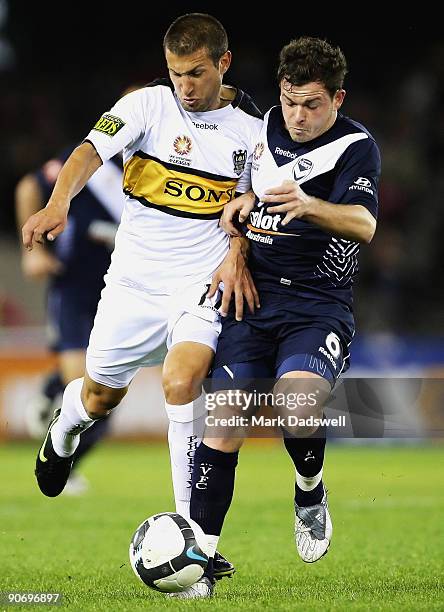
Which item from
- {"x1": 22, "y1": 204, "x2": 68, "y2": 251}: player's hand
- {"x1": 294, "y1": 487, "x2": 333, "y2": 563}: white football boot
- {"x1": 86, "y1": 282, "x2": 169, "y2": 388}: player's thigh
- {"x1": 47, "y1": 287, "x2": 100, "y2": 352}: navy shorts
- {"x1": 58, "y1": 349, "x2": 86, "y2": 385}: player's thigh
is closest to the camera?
{"x1": 22, "y1": 204, "x2": 68, "y2": 251}: player's hand

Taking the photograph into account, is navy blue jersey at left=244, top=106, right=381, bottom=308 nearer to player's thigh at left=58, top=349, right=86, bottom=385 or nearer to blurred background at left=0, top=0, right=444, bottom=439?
player's thigh at left=58, top=349, right=86, bottom=385

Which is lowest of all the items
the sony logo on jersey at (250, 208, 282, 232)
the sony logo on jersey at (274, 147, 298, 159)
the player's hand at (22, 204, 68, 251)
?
the sony logo on jersey at (250, 208, 282, 232)

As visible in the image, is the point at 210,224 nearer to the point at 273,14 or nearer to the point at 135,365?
the point at 135,365

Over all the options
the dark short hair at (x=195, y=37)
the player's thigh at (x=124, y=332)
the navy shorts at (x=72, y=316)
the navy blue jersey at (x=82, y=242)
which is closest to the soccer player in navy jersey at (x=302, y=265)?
Answer: the dark short hair at (x=195, y=37)

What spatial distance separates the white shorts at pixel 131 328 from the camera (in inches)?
214

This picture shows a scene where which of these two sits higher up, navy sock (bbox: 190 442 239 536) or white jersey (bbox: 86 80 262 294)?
white jersey (bbox: 86 80 262 294)

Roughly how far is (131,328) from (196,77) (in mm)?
1242

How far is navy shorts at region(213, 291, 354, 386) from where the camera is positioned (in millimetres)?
4883

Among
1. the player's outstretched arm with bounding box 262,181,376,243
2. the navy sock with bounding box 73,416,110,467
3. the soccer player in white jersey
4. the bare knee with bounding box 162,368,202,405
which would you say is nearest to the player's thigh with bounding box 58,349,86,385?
the navy sock with bounding box 73,416,110,467

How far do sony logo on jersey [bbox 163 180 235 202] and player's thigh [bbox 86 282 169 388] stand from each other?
19.3 inches

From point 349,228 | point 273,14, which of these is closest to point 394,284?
point 273,14

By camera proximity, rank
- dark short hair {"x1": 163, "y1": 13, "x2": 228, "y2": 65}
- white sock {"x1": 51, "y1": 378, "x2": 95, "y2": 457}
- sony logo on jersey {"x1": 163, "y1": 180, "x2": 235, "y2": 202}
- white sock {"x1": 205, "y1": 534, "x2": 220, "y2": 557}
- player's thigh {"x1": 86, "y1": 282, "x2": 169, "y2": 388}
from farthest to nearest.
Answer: white sock {"x1": 51, "y1": 378, "x2": 95, "y2": 457}
player's thigh {"x1": 86, "y1": 282, "x2": 169, "y2": 388}
sony logo on jersey {"x1": 163, "y1": 180, "x2": 235, "y2": 202}
dark short hair {"x1": 163, "y1": 13, "x2": 228, "y2": 65}
white sock {"x1": 205, "y1": 534, "x2": 220, "y2": 557}

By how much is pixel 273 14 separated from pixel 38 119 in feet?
11.4

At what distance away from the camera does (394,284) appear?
1483cm
